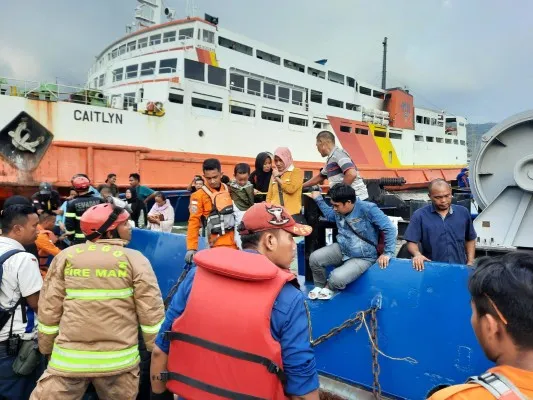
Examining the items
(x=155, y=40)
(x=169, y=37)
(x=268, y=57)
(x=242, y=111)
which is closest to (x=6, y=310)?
(x=242, y=111)

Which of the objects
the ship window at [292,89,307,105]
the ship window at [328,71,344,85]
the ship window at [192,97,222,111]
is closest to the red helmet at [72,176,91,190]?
the ship window at [192,97,222,111]

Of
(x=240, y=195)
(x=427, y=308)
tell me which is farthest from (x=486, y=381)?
(x=240, y=195)

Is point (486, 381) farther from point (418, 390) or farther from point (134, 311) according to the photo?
point (418, 390)

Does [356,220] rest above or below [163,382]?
above

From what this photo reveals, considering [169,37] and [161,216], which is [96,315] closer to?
[161,216]

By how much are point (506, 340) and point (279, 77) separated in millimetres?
18808

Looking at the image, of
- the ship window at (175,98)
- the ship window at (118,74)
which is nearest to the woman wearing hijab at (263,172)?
the ship window at (175,98)

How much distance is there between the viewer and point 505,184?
12.2 ft

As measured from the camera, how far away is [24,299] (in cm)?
231

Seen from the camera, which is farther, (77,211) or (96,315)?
(77,211)

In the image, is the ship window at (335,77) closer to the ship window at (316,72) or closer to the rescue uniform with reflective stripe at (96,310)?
the ship window at (316,72)

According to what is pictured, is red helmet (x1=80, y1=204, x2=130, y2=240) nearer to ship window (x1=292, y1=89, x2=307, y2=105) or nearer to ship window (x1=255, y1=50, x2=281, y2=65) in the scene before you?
ship window (x1=255, y1=50, x2=281, y2=65)

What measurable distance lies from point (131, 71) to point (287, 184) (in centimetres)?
1524

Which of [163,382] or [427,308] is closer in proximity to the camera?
[163,382]
